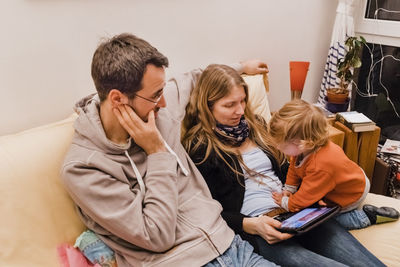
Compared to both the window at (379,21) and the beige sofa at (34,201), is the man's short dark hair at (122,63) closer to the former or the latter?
the beige sofa at (34,201)

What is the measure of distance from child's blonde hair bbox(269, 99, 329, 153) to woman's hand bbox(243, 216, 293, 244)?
1.08 feet

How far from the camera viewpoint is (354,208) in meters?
1.52

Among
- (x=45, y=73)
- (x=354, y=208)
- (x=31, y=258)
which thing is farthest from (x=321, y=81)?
(x=31, y=258)

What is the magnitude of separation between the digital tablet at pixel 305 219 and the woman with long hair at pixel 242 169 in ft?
0.15

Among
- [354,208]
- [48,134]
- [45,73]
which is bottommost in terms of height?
[354,208]

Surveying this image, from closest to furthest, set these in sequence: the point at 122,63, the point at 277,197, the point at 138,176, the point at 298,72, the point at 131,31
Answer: the point at 122,63 < the point at 138,176 < the point at 277,197 < the point at 131,31 < the point at 298,72

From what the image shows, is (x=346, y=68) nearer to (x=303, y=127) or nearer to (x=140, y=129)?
(x=303, y=127)

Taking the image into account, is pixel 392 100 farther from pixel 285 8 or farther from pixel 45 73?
pixel 45 73

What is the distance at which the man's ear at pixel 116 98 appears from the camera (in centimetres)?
115

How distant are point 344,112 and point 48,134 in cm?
172

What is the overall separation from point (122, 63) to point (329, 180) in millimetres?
918

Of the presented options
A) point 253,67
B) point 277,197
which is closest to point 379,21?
point 253,67

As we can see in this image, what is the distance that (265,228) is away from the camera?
1.33m

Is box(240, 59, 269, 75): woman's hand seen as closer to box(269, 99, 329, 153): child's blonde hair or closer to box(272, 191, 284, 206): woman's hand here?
box(269, 99, 329, 153): child's blonde hair
